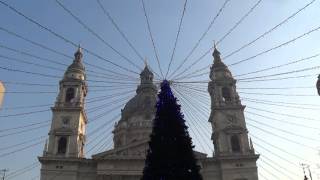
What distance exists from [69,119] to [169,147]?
97.1 feet

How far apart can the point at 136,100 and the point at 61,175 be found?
25.0m

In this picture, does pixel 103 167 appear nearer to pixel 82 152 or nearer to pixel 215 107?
pixel 82 152

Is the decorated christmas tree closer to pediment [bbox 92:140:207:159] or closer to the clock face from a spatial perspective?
pediment [bbox 92:140:207:159]

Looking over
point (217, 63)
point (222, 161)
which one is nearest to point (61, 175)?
point (222, 161)

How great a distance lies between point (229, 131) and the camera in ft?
145

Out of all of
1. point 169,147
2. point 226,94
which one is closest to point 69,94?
point 226,94

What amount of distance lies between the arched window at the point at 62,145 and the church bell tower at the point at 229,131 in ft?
57.9

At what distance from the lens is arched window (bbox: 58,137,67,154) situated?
1695 inches

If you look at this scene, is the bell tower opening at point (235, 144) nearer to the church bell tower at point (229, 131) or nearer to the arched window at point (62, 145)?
the church bell tower at point (229, 131)

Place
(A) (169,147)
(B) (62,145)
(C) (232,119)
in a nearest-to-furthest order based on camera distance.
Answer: (A) (169,147)
(B) (62,145)
(C) (232,119)

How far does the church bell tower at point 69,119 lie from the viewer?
4300 cm

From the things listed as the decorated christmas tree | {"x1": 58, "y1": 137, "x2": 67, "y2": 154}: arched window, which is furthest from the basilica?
the decorated christmas tree

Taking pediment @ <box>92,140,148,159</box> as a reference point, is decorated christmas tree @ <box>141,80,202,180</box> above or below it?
below

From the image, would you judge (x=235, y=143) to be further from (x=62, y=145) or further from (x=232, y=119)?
(x=62, y=145)
